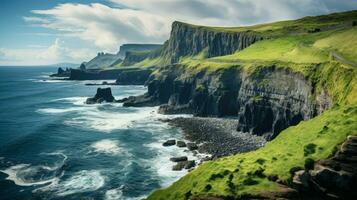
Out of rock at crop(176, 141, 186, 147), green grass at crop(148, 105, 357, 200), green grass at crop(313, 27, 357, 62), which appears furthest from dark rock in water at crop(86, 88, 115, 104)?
green grass at crop(148, 105, 357, 200)

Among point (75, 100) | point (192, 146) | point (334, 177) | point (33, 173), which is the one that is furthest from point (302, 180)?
point (75, 100)

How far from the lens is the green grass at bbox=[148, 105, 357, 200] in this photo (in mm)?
36094

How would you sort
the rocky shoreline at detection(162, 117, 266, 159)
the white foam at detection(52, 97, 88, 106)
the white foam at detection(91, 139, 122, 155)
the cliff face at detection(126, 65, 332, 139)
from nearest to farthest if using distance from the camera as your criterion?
1. the rocky shoreline at detection(162, 117, 266, 159)
2. the white foam at detection(91, 139, 122, 155)
3. the cliff face at detection(126, 65, 332, 139)
4. the white foam at detection(52, 97, 88, 106)

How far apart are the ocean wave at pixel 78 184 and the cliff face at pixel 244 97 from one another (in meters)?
48.2

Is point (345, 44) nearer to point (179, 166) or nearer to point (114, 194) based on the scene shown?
point (179, 166)

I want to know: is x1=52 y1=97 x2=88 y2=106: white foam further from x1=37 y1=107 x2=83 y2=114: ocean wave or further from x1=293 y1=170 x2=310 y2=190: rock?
x1=293 y1=170 x2=310 y2=190: rock

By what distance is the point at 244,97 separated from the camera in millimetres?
120875

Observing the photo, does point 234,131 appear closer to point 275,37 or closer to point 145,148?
point 145,148

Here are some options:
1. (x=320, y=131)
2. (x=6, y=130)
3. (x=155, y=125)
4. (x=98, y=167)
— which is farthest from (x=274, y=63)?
(x=6, y=130)

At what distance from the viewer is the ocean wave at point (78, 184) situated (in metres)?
65.7

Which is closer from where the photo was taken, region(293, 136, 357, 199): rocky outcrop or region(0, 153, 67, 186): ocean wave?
region(293, 136, 357, 199): rocky outcrop

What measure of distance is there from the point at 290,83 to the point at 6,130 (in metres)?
85.6

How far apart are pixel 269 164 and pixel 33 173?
174 ft

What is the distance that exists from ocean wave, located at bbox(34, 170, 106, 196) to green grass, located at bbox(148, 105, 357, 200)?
27.3 meters
